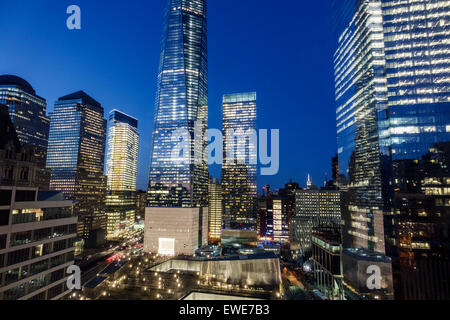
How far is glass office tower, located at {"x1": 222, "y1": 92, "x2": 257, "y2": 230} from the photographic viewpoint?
15538 cm

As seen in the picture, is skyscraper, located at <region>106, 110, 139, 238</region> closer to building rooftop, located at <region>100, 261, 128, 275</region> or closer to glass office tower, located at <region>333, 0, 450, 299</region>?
building rooftop, located at <region>100, 261, 128, 275</region>

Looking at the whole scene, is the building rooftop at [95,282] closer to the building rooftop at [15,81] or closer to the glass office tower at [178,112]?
the glass office tower at [178,112]

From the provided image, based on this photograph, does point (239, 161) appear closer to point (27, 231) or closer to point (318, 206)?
point (318, 206)

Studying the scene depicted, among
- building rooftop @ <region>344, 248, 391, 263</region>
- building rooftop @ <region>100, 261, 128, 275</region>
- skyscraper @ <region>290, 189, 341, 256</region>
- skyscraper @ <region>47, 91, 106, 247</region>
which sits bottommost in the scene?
building rooftop @ <region>100, 261, 128, 275</region>

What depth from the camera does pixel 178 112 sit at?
96.1 meters

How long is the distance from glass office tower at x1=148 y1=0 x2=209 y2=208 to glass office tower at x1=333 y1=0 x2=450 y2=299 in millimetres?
59510

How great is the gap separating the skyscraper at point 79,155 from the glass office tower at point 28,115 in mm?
5539

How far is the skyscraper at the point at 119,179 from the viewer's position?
153875 millimetres

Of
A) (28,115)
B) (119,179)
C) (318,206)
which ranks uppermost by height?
(28,115)

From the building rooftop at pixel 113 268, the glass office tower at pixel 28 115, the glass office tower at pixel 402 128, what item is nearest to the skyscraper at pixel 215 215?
the building rooftop at pixel 113 268

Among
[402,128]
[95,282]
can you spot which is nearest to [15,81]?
[95,282]

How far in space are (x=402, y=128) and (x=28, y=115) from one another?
6731 inches

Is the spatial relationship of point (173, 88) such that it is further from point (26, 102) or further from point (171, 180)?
point (26, 102)

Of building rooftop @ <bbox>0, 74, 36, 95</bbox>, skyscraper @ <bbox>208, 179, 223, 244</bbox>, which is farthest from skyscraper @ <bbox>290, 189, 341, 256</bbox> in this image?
building rooftop @ <bbox>0, 74, 36, 95</bbox>
